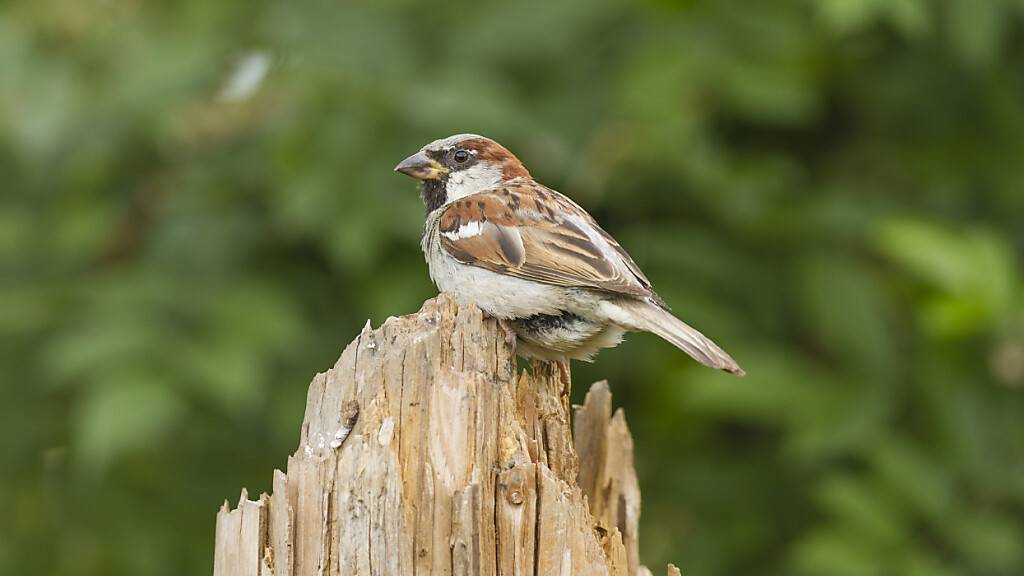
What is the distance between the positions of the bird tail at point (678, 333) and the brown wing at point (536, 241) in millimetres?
50

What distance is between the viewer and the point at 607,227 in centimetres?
556

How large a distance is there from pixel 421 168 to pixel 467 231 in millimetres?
578

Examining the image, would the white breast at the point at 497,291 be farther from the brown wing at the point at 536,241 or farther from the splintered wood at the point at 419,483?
the splintered wood at the point at 419,483

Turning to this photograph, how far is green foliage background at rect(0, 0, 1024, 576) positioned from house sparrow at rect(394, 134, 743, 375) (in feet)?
2.42

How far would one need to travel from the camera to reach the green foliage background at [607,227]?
4898mm

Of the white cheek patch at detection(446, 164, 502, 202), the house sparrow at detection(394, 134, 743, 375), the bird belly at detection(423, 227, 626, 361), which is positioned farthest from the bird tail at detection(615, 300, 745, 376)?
the white cheek patch at detection(446, 164, 502, 202)

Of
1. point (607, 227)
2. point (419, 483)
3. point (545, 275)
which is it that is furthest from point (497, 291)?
point (607, 227)

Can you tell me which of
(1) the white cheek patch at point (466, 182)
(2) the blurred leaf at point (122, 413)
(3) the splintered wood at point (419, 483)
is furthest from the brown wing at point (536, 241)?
(2) the blurred leaf at point (122, 413)

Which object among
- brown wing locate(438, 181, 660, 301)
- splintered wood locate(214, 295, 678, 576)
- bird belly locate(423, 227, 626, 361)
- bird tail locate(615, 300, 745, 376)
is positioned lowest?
splintered wood locate(214, 295, 678, 576)

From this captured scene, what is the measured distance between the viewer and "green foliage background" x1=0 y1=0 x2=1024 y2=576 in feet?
16.1

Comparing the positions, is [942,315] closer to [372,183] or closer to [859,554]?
[859,554]

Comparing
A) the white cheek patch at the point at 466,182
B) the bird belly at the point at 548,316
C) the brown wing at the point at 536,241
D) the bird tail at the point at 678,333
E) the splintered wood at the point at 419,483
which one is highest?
the white cheek patch at the point at 466,182

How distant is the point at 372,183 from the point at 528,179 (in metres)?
0.66

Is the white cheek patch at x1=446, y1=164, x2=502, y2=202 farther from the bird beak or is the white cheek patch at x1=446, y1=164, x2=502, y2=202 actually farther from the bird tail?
the bird tail
